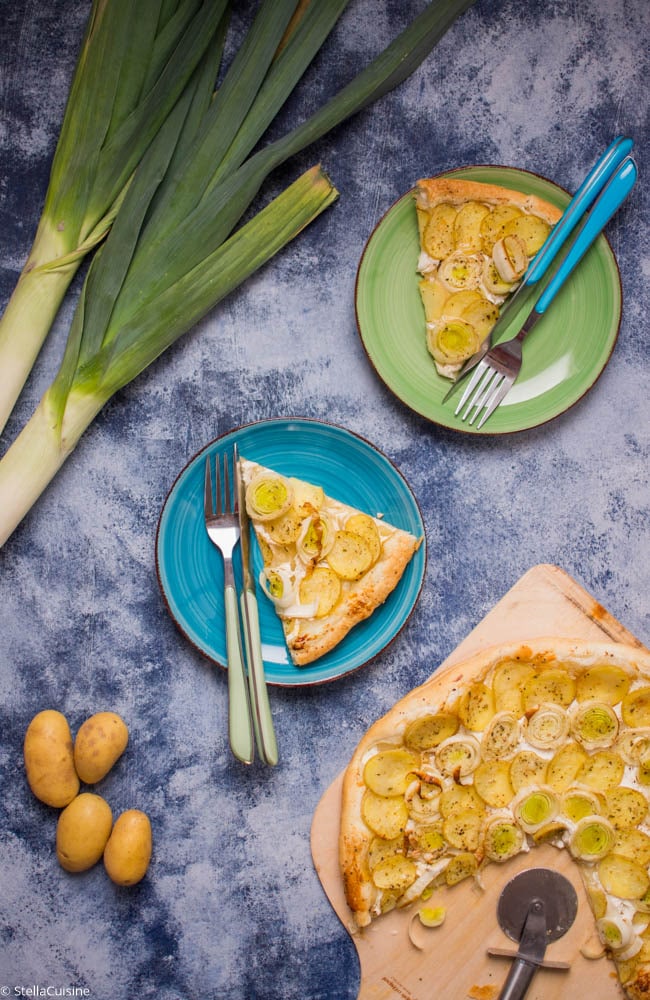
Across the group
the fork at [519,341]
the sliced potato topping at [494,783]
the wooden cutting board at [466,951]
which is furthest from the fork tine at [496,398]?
the wooden cutting board at [466,951]

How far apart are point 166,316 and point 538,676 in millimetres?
1742

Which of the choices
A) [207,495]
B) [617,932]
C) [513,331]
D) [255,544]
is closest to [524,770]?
[617,932]

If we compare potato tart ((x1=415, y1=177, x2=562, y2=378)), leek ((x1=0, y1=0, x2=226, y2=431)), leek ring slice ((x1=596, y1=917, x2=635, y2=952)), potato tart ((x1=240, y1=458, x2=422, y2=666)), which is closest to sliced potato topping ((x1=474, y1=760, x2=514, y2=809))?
leek ring slice ((x1=596, y1=917, x2=635, y2=952))

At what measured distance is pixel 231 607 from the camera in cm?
279

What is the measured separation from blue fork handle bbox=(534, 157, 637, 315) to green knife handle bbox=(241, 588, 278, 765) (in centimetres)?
145

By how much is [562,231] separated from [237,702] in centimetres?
193

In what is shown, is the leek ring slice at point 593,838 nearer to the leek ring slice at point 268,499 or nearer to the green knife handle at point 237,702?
the green knife handle at point 237,702

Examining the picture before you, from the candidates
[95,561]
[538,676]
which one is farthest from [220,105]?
[538,676]

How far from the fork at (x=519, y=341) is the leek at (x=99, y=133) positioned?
1379mm

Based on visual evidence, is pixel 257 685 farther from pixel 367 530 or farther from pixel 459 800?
pixel 459 800

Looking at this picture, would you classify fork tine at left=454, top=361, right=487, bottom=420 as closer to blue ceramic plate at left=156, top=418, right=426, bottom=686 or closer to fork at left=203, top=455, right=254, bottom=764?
blue ceramic plate at left=156, top=418, right=426, bottom=686

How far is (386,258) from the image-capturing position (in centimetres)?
294

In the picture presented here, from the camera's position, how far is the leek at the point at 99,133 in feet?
8.79

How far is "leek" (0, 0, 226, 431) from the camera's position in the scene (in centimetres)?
268
